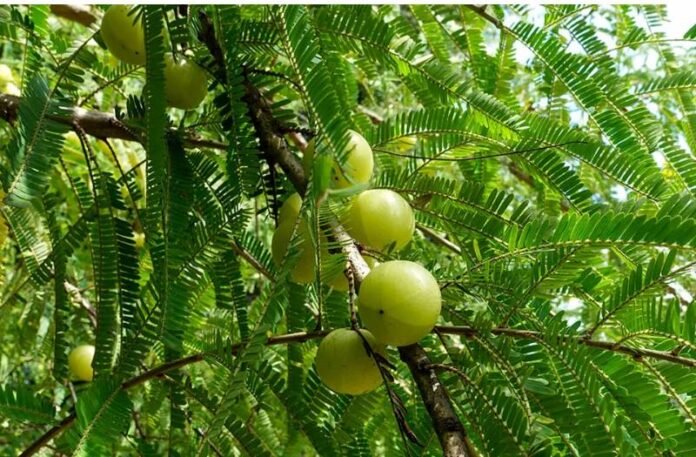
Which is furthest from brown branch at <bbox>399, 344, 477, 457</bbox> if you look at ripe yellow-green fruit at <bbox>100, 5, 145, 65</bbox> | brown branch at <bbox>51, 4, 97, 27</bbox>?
brown branch at <bbox>51, 4, 97, 27</bbox>

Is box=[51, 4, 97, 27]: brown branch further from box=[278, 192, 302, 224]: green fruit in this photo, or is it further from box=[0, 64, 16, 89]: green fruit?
box=[278, 192, 302, 224]: green fruit

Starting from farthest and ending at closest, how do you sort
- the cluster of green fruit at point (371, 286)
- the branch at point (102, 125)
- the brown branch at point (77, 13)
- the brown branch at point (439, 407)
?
the brown branch at point (77, 13) < the branch at point (102, 125) < the cluster of green fruit at point (371, 286) < the brown branch at point (439, 407)

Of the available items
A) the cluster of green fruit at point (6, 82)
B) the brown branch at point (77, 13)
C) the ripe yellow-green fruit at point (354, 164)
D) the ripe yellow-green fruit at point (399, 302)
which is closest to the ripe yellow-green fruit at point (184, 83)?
the ripe yellow-green fruit at point (354, 164)

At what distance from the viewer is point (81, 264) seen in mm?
2680

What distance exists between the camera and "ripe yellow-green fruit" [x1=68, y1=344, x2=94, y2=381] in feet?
8.16

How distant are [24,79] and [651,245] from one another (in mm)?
1304

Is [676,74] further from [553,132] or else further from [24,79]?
[24,79]

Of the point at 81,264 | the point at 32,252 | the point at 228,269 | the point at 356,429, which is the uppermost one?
the point at 81,264

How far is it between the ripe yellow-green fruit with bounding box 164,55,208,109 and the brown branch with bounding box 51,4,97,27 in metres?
1.29

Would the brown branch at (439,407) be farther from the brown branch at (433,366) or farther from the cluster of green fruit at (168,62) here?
the cluster of green fruit at (168,62)

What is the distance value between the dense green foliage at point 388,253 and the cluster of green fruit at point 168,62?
39 mm

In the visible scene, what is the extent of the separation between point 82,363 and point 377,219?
5.40 feet

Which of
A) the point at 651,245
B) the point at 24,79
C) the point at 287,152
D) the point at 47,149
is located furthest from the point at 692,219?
the point at 24,79

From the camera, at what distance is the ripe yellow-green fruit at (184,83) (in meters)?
1.35
